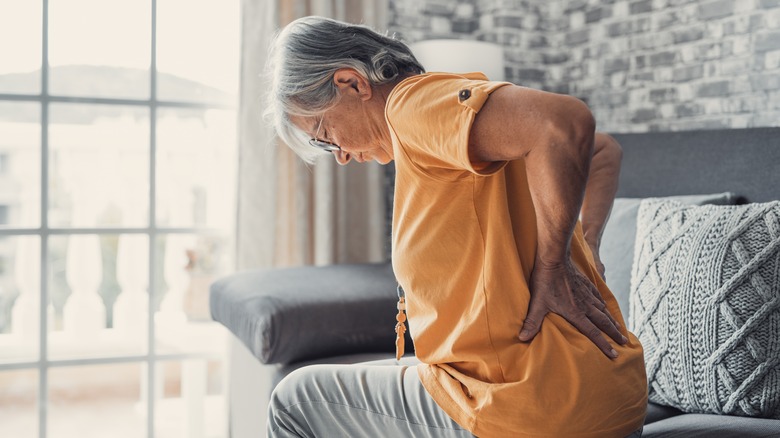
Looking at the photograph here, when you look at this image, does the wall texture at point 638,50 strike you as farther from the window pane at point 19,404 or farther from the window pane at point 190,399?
the window pane at point 19,404

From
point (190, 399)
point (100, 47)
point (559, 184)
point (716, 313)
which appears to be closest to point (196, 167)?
point (100, 47)

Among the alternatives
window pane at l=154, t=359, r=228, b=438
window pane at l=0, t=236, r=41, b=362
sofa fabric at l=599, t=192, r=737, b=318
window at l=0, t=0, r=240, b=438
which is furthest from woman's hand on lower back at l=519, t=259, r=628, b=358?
window pane at l=0, t=236, r=41, b=362

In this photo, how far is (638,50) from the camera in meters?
3.03

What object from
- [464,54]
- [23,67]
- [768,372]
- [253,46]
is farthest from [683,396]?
[23,67]

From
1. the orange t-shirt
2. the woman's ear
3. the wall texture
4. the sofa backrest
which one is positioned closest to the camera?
the orange t-shirt

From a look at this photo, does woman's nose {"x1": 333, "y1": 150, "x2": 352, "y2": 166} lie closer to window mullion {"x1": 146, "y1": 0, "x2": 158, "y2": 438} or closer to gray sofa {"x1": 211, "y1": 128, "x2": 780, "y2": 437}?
gray sofa {"x1": 211, "y1": 128, "x2": 780, "y2": 437}

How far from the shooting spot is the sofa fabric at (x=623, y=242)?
6.88 ft

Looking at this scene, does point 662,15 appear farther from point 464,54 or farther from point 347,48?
point 347,48

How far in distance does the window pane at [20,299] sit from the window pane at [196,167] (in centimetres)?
50

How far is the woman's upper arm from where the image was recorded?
3.38 ft

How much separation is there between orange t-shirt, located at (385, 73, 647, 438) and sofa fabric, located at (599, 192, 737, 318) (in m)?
0.89

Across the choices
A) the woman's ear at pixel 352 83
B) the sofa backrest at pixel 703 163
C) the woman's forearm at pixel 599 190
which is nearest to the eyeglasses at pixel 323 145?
the woman's ear at pixel 352 83

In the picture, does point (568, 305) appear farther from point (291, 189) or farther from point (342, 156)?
point (291, 189)

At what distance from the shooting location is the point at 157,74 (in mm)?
3043
